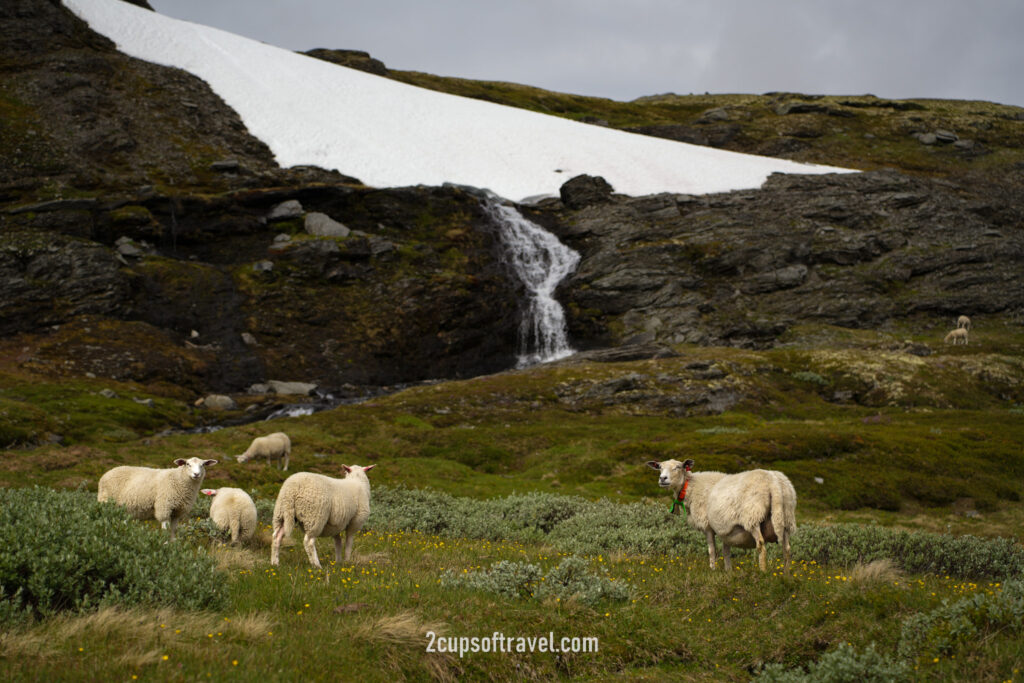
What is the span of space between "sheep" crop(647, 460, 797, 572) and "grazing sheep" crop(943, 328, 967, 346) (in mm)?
56857

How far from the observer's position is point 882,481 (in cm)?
2697

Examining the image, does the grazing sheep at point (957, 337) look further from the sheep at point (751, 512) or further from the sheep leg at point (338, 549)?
the sheep leg at point (338, 549)

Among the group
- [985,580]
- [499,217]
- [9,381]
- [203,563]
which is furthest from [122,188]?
[985,580]

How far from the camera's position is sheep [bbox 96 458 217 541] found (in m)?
12.9

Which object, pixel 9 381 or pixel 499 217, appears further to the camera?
pixel 499 217

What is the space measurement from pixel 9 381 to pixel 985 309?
3300 inches

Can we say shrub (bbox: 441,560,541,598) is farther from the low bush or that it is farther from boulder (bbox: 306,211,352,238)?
boulder (bbox: 306,211,352,238)

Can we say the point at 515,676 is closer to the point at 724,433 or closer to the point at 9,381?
the point at 724,433

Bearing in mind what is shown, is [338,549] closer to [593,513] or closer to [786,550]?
[786,550]

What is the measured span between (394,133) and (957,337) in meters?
73.5

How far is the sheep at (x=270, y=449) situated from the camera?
2925cm

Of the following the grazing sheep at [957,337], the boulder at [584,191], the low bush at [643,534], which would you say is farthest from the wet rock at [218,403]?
the grazing sheep at [957,337]

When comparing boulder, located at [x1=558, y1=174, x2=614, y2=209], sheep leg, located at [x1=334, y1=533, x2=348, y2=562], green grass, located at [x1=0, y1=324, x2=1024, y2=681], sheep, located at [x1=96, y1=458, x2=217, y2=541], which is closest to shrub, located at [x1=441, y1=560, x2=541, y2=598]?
green grass, located at [x1=0, y1=324, x2=1024, y2=681]

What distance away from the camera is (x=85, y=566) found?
732cm
